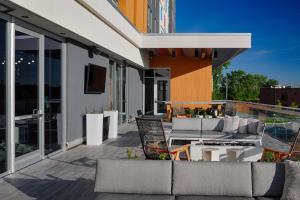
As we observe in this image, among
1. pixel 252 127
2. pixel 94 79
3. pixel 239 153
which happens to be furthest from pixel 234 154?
pixel 94 79

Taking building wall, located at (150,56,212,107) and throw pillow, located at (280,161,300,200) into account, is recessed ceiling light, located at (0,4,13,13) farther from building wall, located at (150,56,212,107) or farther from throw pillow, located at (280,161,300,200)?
building wall, located at (150,56,212,107)

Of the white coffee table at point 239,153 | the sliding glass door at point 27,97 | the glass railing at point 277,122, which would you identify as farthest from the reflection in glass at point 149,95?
the white coffee table at point 239,153

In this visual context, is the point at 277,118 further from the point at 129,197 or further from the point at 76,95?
the point at 129,197

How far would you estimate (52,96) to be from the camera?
7.31 metres

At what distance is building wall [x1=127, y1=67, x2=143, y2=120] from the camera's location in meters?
15.3

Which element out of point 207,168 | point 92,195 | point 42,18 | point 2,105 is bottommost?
point 92,195

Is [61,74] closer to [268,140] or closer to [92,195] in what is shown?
[92,195]

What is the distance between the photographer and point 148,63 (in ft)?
58.0

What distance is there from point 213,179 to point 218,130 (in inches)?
216

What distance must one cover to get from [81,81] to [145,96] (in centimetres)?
961

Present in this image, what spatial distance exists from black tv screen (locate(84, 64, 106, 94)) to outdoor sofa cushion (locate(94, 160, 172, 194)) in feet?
19.3

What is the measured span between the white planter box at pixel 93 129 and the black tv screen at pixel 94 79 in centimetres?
85

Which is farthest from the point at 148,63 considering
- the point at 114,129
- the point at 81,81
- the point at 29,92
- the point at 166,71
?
the point at 29,92

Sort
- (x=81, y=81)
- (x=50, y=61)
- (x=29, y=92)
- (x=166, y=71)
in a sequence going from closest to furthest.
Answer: (x=29, y=92), (x=50, y=61), (x=81, y=81), (x=166, y=71)
